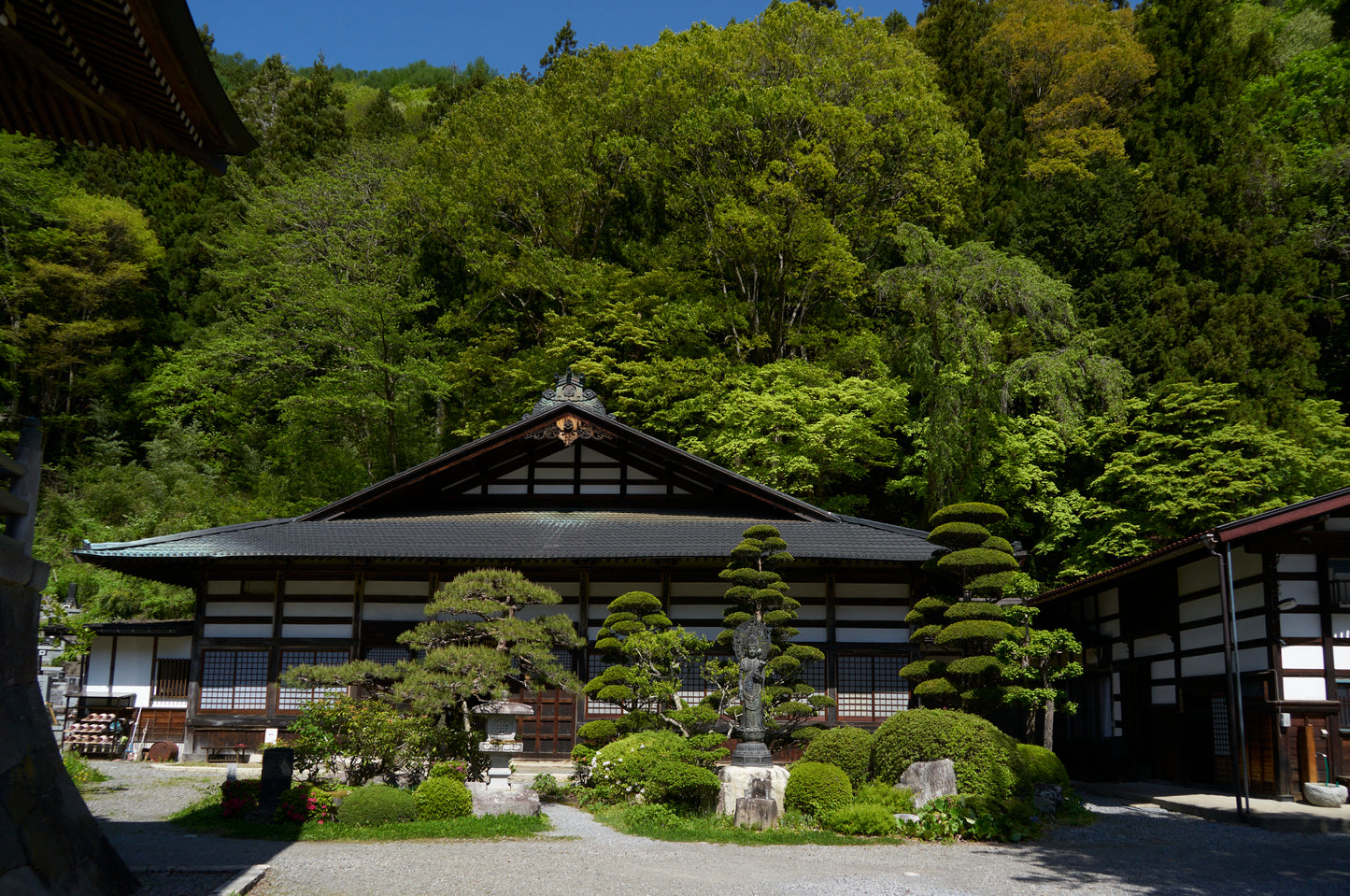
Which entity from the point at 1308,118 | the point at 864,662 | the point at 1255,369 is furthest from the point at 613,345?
the point at 1308,118

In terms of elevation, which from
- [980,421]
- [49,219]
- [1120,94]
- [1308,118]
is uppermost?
[1120,94]

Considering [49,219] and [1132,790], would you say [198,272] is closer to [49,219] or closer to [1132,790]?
[49,219]

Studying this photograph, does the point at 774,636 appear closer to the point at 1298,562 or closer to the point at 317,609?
the point at 1298,562

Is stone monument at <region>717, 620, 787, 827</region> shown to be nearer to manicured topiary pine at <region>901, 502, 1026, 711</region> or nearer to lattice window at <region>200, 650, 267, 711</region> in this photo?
manicured topiary pine at <region>901, 502, 1026, 711</region>

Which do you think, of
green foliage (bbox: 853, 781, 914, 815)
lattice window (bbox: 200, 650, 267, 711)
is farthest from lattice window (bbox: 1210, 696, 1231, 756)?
lattice window (bbox: 200, 650, 267, 711)

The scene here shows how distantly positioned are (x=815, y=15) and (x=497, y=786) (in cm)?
2703

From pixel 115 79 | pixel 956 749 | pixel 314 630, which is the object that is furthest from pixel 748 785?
pixel 115 79

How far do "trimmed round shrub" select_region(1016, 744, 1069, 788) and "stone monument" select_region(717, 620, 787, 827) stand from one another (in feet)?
12.2

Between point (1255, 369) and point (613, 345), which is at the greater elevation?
point (613, 345)

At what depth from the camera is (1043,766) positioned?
14656mm

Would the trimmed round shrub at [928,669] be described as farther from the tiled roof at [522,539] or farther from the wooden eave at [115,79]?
the wooden eave at [115,79]

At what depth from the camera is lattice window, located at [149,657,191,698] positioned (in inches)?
787

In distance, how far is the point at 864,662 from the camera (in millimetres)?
19016

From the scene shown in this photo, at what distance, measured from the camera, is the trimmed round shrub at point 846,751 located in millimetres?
14031
